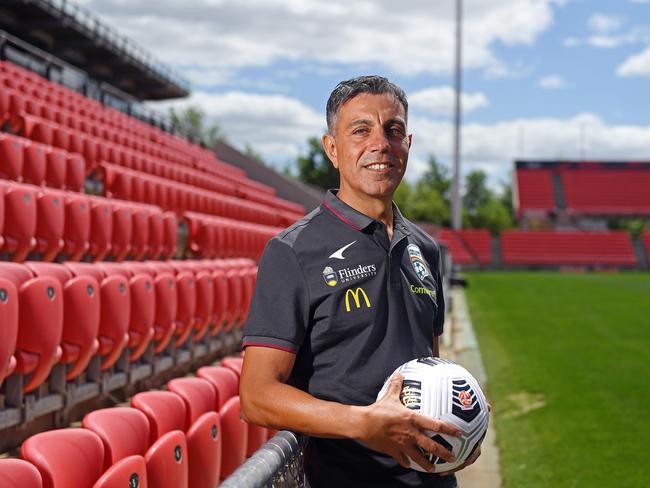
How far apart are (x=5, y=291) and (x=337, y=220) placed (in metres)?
1.63

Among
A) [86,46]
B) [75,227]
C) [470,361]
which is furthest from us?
→ [86,46]

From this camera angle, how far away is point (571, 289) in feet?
60.6

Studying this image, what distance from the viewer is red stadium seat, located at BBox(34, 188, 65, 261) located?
16.2 feet

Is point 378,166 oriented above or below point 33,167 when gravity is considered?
below

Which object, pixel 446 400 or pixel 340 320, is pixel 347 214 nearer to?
pixel 340 320

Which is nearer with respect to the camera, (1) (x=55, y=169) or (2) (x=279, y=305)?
(2) (x=279, y=305)

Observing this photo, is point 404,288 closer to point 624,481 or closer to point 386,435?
point 386,435

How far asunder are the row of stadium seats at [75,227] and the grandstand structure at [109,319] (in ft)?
0.03

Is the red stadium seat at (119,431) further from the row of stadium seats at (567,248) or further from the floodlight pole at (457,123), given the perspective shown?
the row of stadium seats at (567,248)

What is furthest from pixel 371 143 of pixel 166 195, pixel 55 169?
pixel 166 195

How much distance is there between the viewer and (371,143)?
68.4 inches

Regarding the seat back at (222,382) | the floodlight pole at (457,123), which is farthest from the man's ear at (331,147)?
the floodlight pole at (457,123)

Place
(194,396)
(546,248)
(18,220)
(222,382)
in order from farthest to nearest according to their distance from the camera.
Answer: (546,248) → (18,220) → (222,382) → (194,396)

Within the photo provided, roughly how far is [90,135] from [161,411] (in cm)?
821
